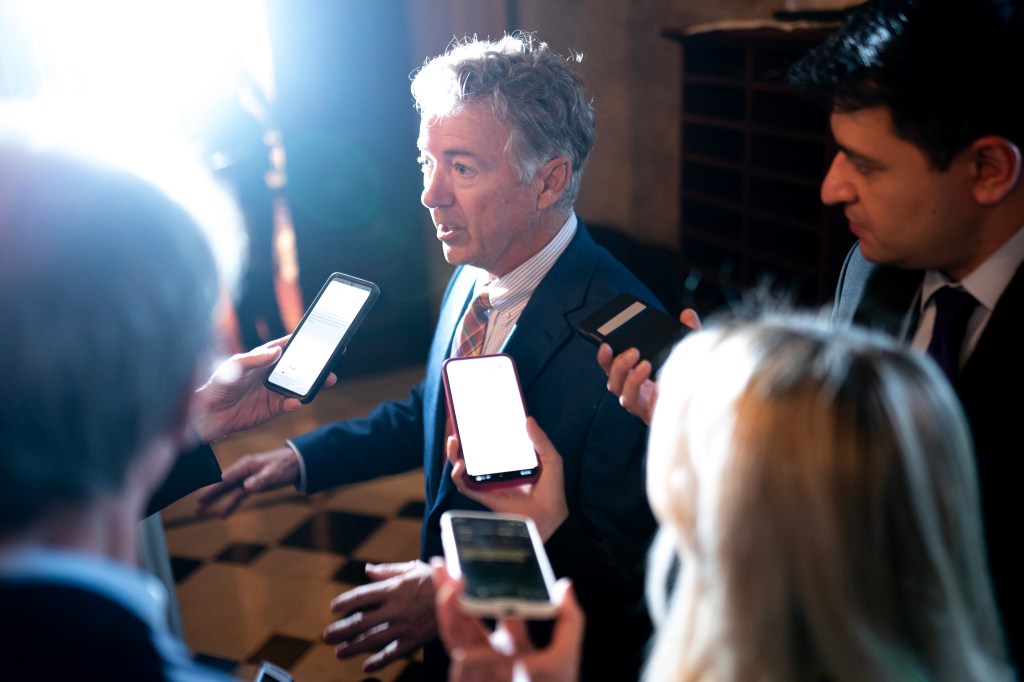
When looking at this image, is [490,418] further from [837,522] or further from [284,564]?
[284,564]

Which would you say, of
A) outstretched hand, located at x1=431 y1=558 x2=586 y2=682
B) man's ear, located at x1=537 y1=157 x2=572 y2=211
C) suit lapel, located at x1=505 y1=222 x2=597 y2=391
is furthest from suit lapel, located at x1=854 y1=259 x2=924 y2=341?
outstretched hand, located at x1=431 y1=558 x2=586 y2=682

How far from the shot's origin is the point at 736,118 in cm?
389

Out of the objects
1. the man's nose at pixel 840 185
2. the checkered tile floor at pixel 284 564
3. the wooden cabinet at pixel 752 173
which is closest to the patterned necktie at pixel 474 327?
the man's nose at pixel 840 185

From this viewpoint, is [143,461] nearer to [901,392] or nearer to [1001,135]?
[901,392]

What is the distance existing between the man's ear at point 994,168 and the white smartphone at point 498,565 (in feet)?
2.85

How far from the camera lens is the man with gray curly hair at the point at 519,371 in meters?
1.48

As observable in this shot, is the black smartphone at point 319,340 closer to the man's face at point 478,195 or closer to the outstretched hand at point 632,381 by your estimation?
the man's face at point 478,195

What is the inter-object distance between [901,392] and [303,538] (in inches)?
115

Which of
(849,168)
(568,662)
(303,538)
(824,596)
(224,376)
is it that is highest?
(849,168)

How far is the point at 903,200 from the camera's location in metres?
1.32

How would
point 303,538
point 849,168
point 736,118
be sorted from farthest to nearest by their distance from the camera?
point 736,118 → point 303,538 → point 849,168

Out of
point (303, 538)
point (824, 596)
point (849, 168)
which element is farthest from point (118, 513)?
point (303, 538)

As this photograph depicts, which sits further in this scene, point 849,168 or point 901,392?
point 849,168

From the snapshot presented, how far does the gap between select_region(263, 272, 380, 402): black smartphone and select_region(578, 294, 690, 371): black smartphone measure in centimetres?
55
